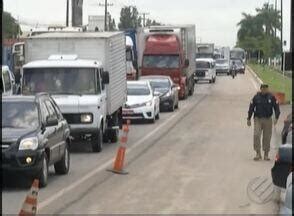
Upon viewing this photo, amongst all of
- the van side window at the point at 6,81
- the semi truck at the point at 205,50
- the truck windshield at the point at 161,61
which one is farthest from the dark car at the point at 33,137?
the semi truck at the point at 205,50

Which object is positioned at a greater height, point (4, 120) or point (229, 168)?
point (4, 120)

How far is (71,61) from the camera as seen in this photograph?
68.5 feet

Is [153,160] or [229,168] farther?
[153,160]

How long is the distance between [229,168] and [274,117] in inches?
107

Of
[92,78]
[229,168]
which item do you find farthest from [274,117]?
[92,78]

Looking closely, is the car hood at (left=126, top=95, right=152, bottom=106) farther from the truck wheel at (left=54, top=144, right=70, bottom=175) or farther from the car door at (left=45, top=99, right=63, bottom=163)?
the car door at (left=45, top=99, right=63, bottom=163)

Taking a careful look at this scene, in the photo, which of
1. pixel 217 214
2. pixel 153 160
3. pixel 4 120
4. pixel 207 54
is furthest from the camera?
pixel 207 54

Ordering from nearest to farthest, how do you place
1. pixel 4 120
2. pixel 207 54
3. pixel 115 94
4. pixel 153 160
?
pixel 4 120, pixel 153 160, pixel 115 94, pixel 207 54

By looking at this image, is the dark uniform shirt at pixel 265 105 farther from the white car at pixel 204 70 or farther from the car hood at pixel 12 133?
the white car at pixel 204 70

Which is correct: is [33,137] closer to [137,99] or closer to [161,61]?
[137,99]

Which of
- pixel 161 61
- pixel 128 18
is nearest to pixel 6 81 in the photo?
pixel 161 61

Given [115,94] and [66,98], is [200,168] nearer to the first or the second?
[66,98]

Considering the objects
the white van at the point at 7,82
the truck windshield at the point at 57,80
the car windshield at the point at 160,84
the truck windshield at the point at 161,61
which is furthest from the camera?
the truck windshield at the point at 161,61

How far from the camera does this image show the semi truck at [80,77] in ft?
65.2
